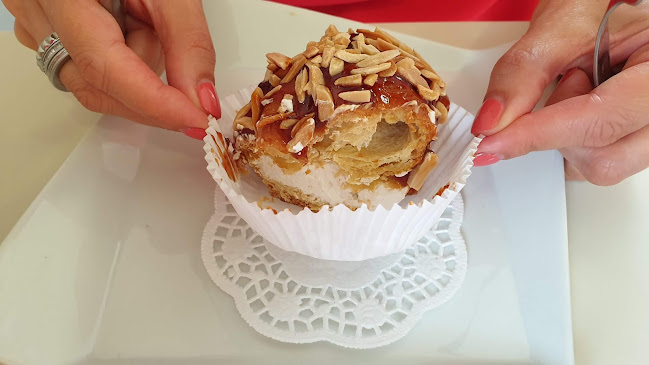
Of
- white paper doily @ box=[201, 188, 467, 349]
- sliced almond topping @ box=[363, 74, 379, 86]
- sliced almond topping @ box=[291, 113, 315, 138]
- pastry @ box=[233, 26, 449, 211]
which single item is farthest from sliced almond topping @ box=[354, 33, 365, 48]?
white paper doily @ box=[201, 188, 467, 349]

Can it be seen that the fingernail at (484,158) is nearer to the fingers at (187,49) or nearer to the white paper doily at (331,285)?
the white paper doily at (331,285)

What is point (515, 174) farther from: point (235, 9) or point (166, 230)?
point (235, 9)

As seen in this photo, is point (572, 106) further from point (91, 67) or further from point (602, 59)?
point (91, 67)

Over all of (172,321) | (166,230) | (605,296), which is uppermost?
(166,230)

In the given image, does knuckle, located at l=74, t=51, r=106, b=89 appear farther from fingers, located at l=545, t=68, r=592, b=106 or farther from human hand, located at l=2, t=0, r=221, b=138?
fingers, located at l=545, t=68, r=592, b=106

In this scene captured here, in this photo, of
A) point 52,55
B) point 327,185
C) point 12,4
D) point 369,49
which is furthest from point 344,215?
point 12,4

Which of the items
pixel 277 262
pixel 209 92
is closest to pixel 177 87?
pixel 209 92
